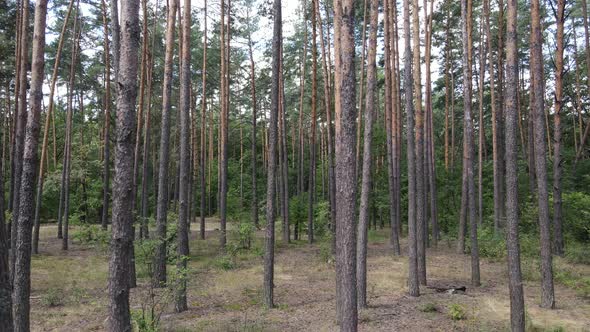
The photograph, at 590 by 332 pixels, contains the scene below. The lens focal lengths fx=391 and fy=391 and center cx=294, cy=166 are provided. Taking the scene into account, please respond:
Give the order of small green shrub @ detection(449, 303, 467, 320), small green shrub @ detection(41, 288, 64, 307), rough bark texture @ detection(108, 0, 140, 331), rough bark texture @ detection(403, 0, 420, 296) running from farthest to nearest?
small green shrub @ detection(41, 288, 64, 307), rough bark texture @ detection(403, 0, 420, 296), small green shrub @ detection(449, 303, 467, 320), rough bark texture @ detection(108, 0, 140, 331)

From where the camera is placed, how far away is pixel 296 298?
1020cm

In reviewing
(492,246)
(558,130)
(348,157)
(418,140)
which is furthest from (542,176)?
(492,246)

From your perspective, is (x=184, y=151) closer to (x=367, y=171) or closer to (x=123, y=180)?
(x=367, y=171)

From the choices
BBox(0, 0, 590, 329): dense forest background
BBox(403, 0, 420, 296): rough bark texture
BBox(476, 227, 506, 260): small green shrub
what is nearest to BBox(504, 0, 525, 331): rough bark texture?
BBox(0, 0, 590, 329): dense forest background

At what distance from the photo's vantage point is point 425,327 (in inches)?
299

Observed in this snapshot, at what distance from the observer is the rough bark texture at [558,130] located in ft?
37.9

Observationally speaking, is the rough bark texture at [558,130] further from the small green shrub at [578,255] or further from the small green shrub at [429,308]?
the small green shrub at [429,308]

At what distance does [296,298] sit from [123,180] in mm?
6781

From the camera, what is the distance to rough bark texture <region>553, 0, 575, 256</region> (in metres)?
11.6

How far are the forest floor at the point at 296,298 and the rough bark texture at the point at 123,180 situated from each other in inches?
87.6

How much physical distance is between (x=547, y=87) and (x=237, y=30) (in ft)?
68.5

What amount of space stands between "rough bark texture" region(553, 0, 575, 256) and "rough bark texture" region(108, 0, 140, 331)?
38.3ft

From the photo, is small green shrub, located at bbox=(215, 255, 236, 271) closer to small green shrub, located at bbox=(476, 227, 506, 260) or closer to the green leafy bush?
small green shrub, located at bbox=(476, 227, 506, 260)

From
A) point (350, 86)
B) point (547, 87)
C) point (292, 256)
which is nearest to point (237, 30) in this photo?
point (292, 256)
